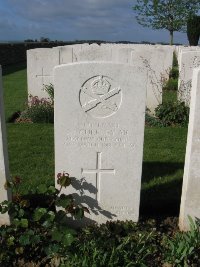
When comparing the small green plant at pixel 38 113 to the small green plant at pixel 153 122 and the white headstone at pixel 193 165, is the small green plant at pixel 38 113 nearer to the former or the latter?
the small green plant at pixel 153 122

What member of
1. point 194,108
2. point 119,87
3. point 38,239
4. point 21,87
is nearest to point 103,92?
point 119,87

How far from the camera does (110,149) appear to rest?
3844mm

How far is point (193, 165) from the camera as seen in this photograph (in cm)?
375

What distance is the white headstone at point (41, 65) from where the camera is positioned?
896 centimetres

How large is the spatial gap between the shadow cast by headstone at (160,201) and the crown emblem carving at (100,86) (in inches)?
59.3

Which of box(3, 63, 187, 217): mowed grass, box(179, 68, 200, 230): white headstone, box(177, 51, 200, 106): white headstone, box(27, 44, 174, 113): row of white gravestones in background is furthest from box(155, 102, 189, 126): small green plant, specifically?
box(179, 68, 200, 230): white headstone

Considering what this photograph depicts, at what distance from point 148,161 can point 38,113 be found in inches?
130

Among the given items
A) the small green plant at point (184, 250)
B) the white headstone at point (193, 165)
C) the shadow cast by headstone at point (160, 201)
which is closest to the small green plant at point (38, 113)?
the shadow cast by headstone at point (160, 201)

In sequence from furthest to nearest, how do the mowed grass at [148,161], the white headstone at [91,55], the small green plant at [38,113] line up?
the white headstone at [91,55], the small green plant at [38,113], the mowed grass at [148,161]

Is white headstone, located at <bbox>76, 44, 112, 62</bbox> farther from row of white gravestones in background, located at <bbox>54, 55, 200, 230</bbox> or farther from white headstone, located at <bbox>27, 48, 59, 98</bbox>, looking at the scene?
row of white gravestones in background, located at <bbox>54, 55, 200, 230</bbox>

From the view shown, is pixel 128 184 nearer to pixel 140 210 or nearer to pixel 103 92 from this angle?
pixel 140 210

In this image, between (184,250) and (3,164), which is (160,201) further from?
(3,164)

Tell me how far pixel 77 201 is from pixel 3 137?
971 millimetres

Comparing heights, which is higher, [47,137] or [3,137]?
[3,137]
